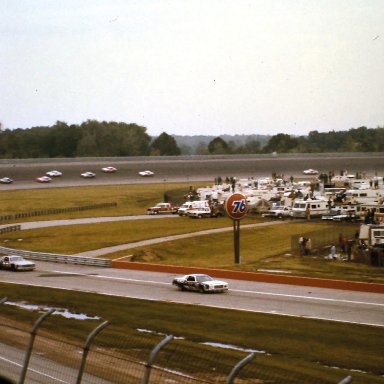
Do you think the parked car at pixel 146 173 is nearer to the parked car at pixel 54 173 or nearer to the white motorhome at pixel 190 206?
the parked car at pixel 54 173

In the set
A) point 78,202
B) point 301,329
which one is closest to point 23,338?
point 301,329

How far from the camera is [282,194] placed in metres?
92.0

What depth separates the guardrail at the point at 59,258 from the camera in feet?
179

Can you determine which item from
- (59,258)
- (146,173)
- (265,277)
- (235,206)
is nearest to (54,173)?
(146,173)

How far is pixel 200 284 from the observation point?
4056cm

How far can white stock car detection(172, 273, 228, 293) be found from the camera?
4022 centimetres

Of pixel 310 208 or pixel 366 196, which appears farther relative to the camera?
pixel 310 208

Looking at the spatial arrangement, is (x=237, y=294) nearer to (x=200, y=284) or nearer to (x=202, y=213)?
(x=200, y=284)

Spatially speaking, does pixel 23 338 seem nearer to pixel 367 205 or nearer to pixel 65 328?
pixel 65 328

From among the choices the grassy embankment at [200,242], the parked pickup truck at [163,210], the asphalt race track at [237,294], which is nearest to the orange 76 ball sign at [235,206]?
the grassy embankment at [200,242]

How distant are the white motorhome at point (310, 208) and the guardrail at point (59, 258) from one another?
30.2 metres

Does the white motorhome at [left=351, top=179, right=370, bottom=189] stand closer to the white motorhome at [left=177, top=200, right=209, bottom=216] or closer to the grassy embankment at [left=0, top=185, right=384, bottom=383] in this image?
the white motorhome at [left=177, top=200, right=209, bottom=216]

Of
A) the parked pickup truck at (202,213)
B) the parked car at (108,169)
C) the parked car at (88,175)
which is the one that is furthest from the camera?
the parked car at (108,169)

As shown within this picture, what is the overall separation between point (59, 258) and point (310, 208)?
30975 mm
